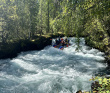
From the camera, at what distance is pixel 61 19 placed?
3.25 metres

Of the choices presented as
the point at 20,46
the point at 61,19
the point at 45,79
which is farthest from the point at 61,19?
the point at 20,46

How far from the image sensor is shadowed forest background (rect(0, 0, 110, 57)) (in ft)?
10.5

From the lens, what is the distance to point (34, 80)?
7773mm

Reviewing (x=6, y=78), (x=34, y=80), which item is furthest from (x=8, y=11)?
(x=34, y=80)

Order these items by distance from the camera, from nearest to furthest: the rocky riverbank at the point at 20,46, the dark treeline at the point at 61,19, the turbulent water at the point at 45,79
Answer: the dark treeline at the point at 61,19 → the turbulent water at the point at 45,79 → the rocky riverbank at the point at 20,46

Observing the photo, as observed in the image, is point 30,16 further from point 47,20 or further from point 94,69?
point 94,69

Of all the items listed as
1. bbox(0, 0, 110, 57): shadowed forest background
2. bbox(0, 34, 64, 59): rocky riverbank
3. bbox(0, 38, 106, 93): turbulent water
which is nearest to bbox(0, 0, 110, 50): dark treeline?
bbox(0, 0, 110, 57): shadowed forest background

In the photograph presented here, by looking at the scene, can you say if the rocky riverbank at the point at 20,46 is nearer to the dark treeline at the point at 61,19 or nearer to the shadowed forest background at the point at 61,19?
the shadowed forest background at the point at 61,19

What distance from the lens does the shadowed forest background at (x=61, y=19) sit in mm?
3188

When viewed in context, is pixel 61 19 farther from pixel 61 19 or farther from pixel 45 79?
pixel 45 79

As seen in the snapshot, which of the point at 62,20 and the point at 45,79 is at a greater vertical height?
the point at 62,20

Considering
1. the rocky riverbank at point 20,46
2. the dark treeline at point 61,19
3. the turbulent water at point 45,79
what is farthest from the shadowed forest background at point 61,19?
the turbulent water at point 45,79

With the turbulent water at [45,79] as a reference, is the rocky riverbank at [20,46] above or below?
above

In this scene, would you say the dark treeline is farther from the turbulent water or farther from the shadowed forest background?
the turbulent water
